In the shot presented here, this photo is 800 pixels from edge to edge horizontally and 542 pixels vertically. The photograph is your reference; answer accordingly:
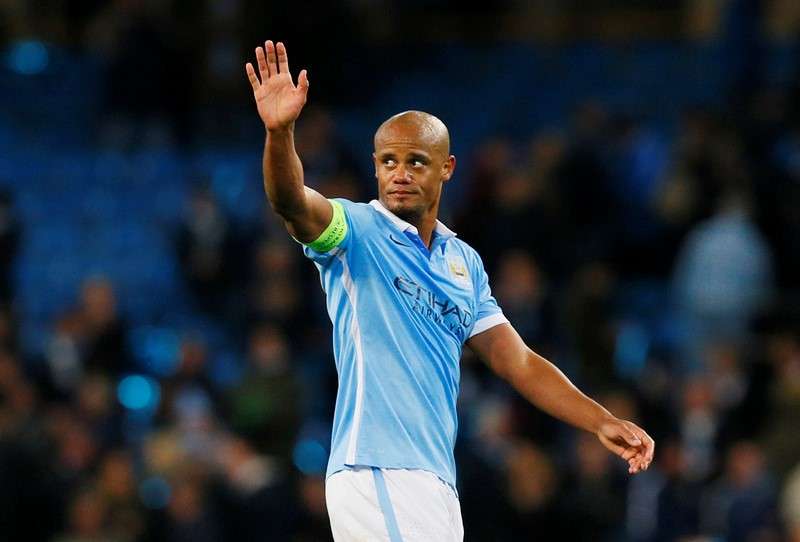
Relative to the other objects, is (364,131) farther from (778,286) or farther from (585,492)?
(585,492)

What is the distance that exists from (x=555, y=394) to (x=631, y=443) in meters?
0.39

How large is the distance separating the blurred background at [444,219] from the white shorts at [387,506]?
5.86 m

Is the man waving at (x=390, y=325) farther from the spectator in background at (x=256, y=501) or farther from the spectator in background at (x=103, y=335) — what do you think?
the spectator in background at (x=103, y=335)

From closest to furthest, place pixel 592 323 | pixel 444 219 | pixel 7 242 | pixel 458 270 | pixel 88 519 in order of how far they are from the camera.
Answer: pixel 458 270, pixel 88 519, pixel 592 323, pixel 7 242, pixel 444 219

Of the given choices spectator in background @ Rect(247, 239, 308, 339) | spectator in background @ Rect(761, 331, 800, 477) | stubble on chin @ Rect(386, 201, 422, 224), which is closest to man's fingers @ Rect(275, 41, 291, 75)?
stubble on chin @ Rect(386, 201, 422, 224)

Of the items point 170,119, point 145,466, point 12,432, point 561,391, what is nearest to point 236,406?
point 145,466

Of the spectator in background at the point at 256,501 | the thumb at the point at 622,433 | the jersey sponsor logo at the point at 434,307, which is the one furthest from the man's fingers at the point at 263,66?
the spectator in background at the point at 256,501

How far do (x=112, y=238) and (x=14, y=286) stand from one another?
2007 millimetres

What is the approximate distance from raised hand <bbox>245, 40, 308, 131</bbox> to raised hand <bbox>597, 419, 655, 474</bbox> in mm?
1482

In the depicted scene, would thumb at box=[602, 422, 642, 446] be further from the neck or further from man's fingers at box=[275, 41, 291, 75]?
man's fingers at box=[275, 41, 291, 75]

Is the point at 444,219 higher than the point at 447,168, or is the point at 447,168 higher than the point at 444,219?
the point at 447,168

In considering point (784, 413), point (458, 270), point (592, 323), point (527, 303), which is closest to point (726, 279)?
point (592, 323)

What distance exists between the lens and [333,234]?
Answer: 529cm

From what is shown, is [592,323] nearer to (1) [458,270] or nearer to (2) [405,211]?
(1) [458,270]
